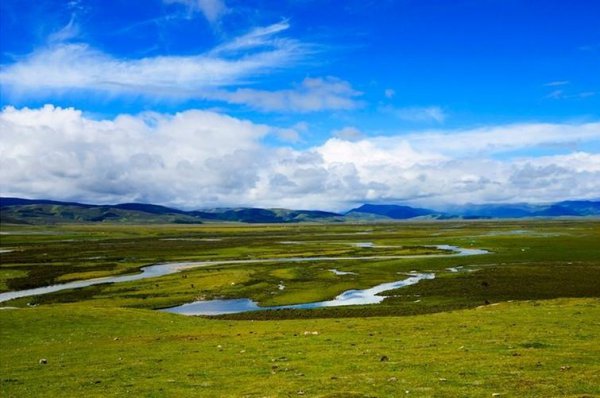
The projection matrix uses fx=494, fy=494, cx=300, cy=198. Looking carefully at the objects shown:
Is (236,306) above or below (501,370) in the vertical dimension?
below

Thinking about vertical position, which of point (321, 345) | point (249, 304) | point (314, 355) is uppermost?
point (314, 355)

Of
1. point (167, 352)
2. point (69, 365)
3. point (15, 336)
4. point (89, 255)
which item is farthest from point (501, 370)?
point (89, 255)

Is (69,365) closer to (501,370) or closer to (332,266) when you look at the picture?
(501,370)

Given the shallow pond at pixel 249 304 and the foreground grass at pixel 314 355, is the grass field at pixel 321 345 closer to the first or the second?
the foreground grass at pixel 314 355

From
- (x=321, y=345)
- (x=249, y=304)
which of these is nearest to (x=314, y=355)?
(x=321, y=345)

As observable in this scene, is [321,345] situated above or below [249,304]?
above

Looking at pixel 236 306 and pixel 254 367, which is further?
pixel 236 306

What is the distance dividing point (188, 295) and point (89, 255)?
Result: 8218cm

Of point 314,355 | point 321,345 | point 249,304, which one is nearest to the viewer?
point 314,355

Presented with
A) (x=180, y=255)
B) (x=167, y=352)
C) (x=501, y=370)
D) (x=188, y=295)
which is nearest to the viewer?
(x=501, y=370)

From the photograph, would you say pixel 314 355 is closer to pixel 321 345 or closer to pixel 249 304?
pixel 321 345

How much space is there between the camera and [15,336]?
3831 centimetres

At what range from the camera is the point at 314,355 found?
25625mm

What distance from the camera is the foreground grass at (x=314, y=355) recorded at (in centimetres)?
1828
